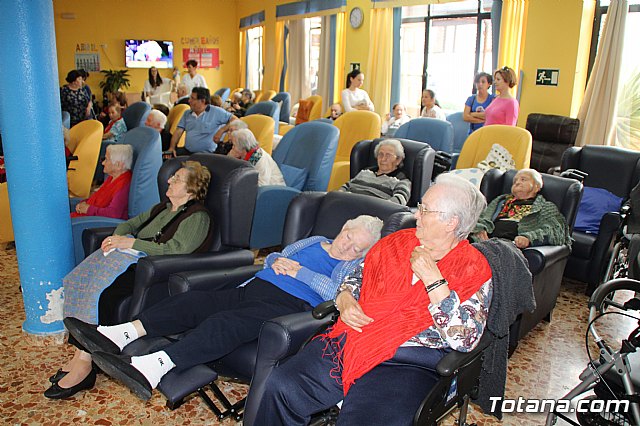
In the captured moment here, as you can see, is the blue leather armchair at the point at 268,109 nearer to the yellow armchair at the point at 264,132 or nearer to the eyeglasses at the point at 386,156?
the yellow armchair at the point at 264,132

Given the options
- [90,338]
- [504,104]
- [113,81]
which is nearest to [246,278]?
[90,338]

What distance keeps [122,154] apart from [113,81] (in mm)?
9196

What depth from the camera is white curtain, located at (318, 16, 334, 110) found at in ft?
29.9

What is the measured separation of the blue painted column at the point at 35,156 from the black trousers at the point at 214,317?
0.89 meters

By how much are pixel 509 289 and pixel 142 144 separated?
8.58 feet

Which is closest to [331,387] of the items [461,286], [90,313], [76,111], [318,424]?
[318,424]

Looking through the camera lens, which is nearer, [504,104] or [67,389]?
[67,389]

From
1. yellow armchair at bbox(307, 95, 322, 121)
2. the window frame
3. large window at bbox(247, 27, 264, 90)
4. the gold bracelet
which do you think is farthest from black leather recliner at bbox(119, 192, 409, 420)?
large window at bbox(247, 27, 264, 90)

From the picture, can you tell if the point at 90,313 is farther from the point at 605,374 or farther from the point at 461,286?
the point at 605,374

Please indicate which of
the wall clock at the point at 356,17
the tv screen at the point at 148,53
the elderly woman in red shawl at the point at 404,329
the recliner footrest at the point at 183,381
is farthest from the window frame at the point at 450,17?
the tv screen at the point at 148,53

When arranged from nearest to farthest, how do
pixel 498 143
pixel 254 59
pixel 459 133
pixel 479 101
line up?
1. pixel 498 143
2. pixel 479 101
3. pixel 459 133
4. pixel 254 59

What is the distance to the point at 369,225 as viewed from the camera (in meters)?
2.36

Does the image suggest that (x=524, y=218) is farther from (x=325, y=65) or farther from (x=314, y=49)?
(x=314, y=49)

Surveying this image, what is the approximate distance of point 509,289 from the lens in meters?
1.91
